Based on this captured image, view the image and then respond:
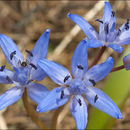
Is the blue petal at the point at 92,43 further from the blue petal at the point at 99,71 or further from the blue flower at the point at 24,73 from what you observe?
the blue flower at the point at 24,73

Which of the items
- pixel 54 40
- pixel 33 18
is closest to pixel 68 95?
pixel 54 40

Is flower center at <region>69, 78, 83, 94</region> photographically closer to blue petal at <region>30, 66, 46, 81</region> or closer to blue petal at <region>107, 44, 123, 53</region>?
blue petal at <region>30, 66, 46, 81</region>

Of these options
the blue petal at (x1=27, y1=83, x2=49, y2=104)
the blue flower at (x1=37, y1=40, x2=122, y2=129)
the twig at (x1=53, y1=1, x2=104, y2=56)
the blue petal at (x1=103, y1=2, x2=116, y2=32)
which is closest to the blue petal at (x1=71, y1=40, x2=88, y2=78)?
the blue flower at (x1=37, y1=40, x2=122, y2=129)

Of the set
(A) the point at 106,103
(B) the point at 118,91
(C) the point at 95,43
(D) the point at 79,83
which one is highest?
(C) the point at 95,43

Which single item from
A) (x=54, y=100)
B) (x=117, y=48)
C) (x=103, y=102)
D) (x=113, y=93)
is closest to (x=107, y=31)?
(x=117, y=48)

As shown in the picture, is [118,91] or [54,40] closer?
[118,91]

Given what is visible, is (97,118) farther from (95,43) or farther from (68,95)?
(95,43)

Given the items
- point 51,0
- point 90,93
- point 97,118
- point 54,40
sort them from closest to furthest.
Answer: point 90,93, point 97,118, point 54,40, point 51,0
